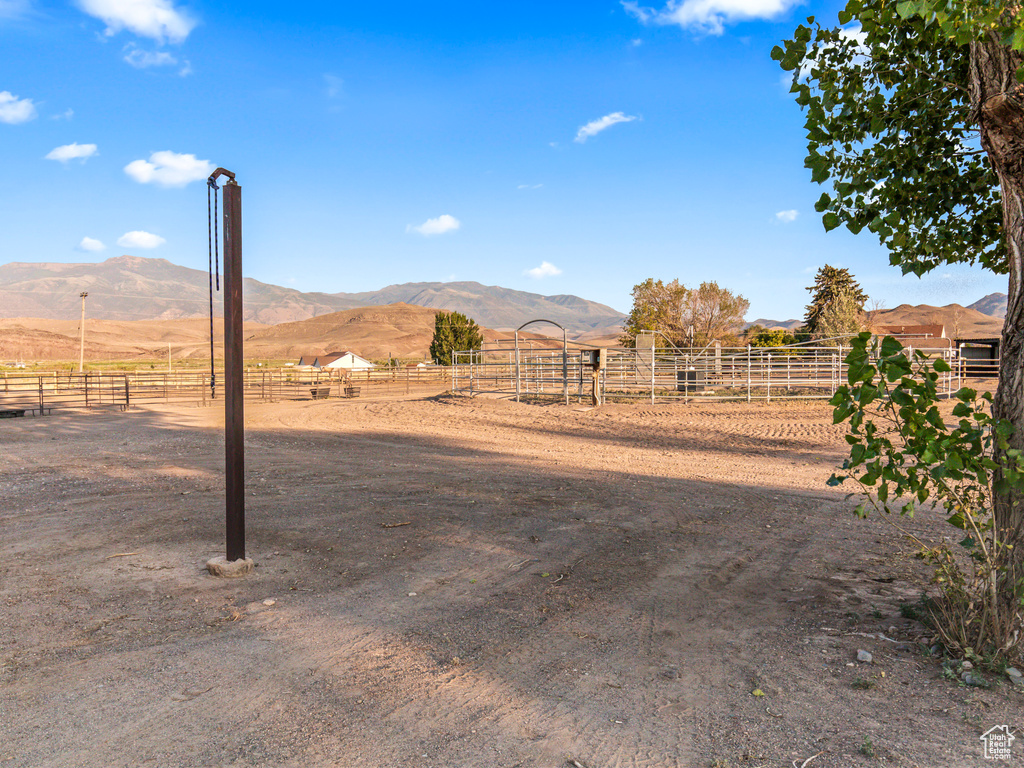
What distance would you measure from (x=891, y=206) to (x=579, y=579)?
3.41 meters

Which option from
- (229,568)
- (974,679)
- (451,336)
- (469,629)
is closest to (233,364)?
(229,568)

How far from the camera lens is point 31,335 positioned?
110 metres

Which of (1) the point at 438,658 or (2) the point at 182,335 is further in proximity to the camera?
(2) the point at 182,335

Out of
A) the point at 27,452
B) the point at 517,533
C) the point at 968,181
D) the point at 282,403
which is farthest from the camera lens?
the point at 282,403

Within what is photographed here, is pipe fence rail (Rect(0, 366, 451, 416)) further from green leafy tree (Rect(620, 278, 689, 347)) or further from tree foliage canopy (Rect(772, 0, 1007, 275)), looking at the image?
tree foliage canopy (Rect(772, 0, 1007, 275))

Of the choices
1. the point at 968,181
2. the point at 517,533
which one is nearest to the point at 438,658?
the point at 517,533

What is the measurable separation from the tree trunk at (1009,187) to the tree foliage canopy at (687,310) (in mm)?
41070

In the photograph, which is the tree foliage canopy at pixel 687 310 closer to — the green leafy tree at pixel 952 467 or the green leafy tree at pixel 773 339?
the green leafy tree at pixel 773 339

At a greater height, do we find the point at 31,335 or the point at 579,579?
the point at 31,335

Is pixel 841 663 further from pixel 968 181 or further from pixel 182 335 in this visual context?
pixel 182 335

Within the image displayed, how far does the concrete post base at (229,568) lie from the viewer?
498 cm

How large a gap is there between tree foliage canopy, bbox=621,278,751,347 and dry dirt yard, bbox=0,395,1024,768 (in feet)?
120

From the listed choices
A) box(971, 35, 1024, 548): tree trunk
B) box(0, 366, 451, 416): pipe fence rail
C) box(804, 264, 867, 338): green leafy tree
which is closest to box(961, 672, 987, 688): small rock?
box(971, 35, 1024, 548): tree trunk

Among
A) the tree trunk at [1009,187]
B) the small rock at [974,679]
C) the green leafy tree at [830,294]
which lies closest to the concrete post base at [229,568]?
the small rock at [974,679]
